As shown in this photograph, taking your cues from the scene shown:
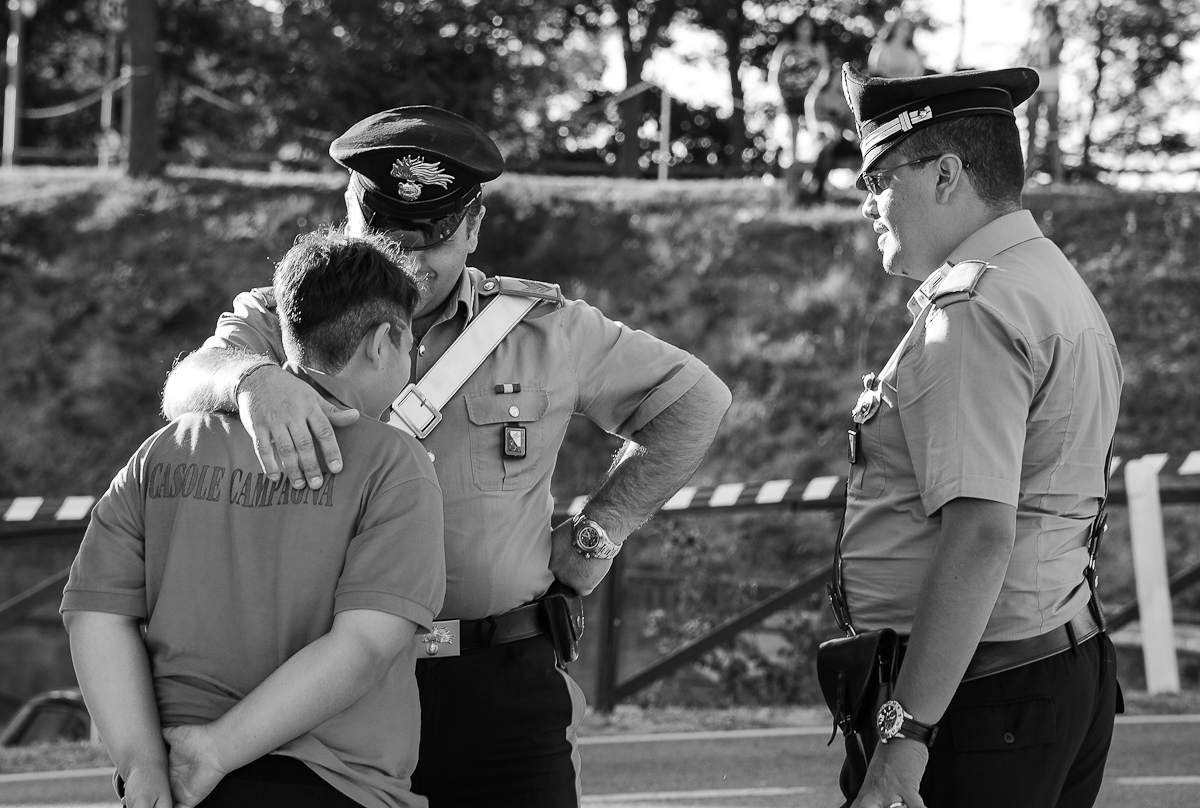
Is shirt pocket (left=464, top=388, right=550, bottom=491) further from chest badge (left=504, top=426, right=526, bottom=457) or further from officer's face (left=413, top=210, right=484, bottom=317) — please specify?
officer's face (left=413, top=210, right=484, bottom=317)

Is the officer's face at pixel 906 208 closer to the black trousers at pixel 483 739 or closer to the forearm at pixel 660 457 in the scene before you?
the forearm at pixel 660 457

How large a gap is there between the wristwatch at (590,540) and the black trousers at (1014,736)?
2.91 ft

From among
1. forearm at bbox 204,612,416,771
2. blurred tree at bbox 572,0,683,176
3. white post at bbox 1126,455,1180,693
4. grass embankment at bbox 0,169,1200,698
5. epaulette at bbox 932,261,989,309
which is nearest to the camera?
forearm at bbox 204,612,416,771

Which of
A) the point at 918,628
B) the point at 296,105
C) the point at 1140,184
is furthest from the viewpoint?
the point at 296,105

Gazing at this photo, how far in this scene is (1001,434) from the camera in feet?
7.57

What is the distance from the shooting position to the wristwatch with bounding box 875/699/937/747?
7.64 ft

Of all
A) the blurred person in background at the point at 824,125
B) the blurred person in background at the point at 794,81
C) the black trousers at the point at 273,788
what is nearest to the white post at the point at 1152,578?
the black trousers at the point at 273,788

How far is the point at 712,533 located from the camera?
40.2ft

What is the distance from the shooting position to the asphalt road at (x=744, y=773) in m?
4.93

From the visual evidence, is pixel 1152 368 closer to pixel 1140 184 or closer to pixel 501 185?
pixel 1140 184

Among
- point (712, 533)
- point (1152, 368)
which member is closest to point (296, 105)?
point (712, 533)

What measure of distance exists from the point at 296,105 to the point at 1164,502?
1575 cm

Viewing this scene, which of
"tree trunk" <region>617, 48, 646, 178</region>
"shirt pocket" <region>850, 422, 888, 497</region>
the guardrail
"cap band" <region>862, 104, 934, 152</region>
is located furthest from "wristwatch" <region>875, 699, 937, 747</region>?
"tree trunk" <region>617, 48, 646, 178</region>

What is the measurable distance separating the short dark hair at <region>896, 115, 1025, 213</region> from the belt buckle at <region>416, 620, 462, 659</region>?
1320 mm
